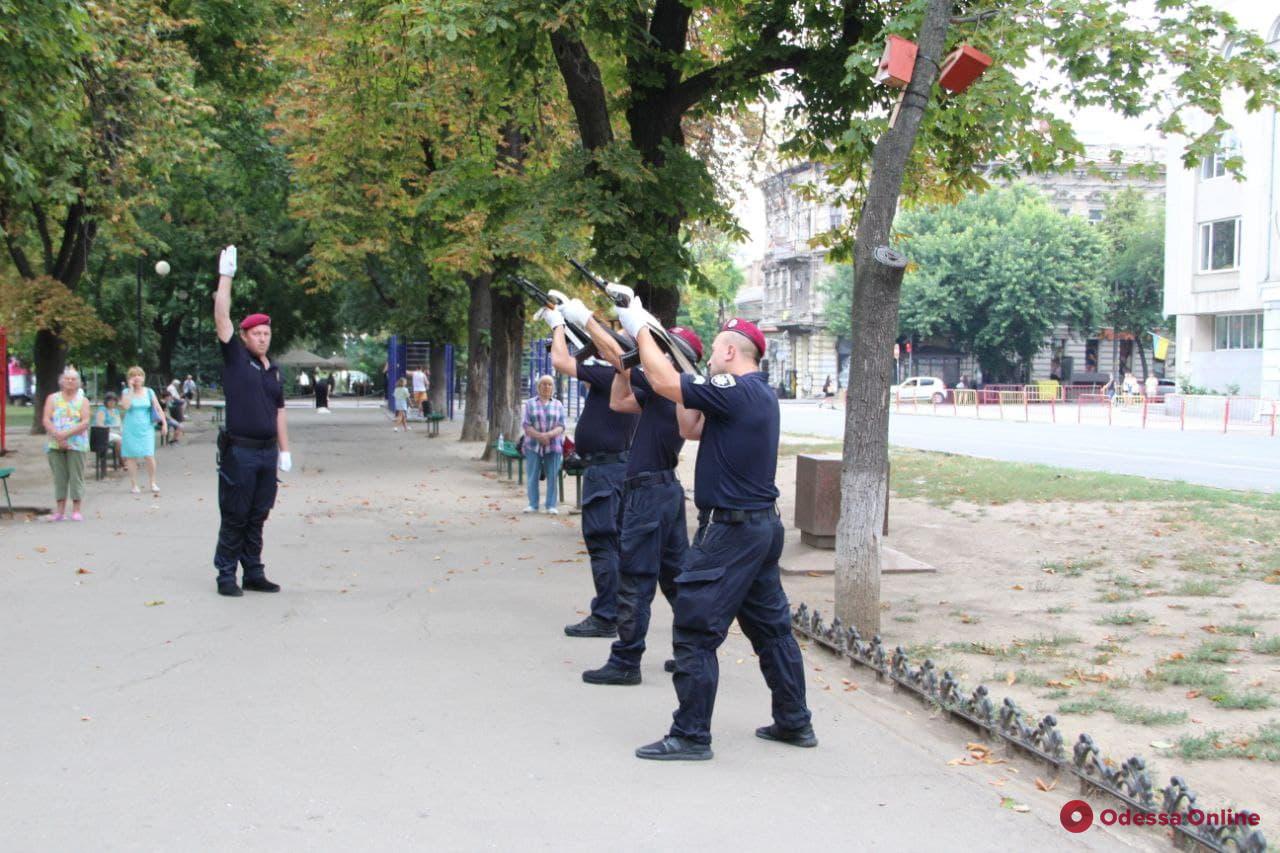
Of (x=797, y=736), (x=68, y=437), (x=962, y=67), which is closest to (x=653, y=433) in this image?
(x=797, y=736)

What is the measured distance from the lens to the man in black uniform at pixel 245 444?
905 cm

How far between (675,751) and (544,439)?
921 centimetres

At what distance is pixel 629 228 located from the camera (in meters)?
12.6

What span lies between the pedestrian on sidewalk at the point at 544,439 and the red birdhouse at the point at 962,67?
6.88 m

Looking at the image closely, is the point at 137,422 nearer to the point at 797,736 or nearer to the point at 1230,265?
the point at 797,736

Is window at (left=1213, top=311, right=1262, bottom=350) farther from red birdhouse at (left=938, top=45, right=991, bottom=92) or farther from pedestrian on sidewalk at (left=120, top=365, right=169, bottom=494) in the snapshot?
red birdhouse at (left=938, top=45, right=991, bottom=92)

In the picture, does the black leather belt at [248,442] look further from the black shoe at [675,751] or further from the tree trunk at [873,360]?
the black shoe at [675,751]

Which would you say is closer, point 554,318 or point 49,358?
point 554,318

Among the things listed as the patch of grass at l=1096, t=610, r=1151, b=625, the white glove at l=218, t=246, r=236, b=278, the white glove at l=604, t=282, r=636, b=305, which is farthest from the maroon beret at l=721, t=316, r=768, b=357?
the white glove at l=218, t=246, r=236, b=278

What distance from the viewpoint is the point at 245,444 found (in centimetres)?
911

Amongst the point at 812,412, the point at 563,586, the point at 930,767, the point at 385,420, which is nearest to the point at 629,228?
the point at 563,586

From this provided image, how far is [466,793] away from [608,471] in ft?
11.2

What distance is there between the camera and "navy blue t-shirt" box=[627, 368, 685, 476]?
22.3 ft

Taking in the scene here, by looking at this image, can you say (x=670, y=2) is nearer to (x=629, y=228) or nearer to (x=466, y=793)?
(x=629, y=228)
